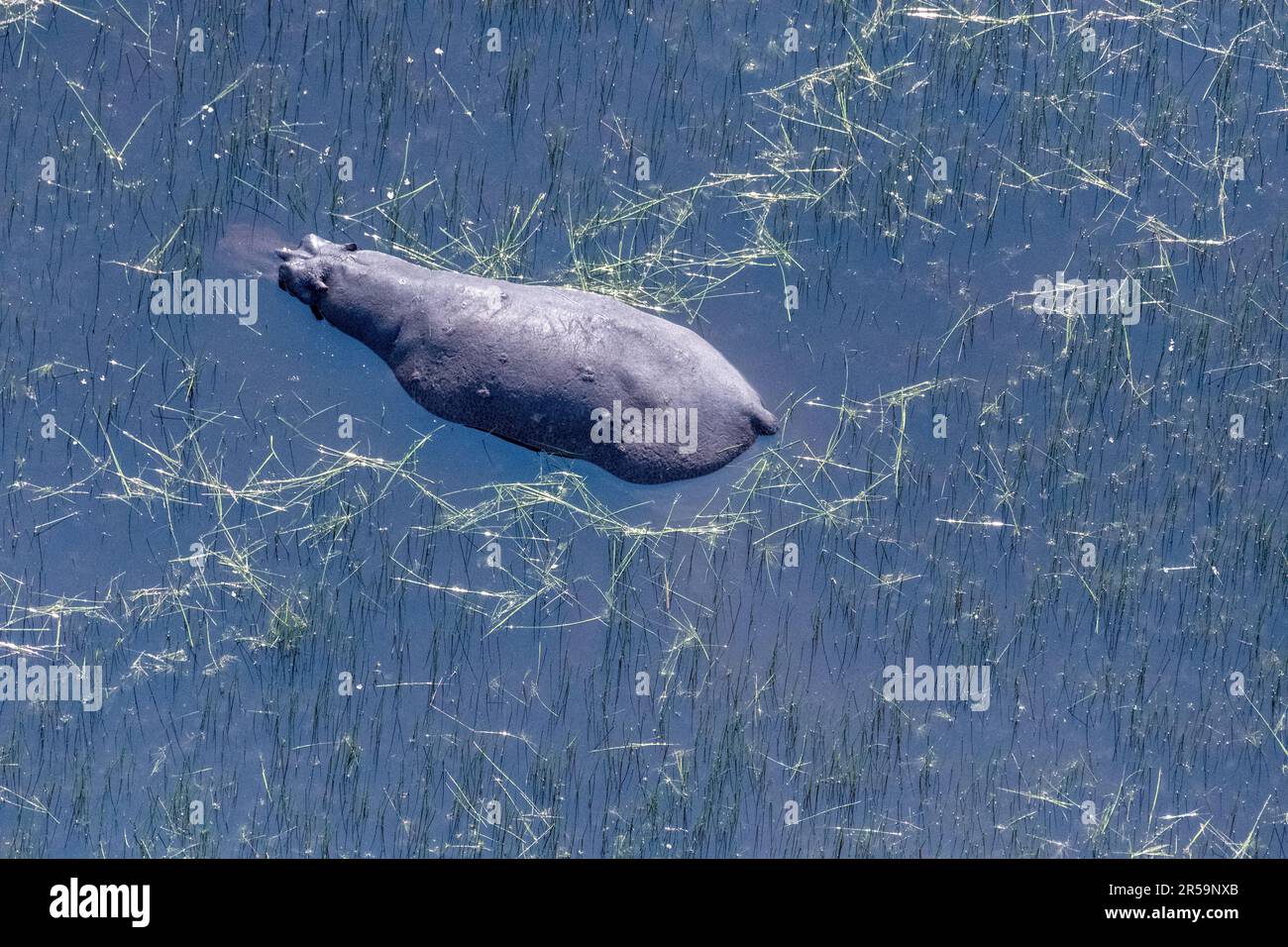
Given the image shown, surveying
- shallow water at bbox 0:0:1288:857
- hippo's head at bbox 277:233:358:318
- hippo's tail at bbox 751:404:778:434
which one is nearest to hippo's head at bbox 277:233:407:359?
hippo's head at bbox 277:233:358:318

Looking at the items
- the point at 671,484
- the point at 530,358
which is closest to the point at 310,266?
the point at 530,358

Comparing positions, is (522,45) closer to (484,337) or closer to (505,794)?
(484,337)

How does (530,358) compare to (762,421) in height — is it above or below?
above

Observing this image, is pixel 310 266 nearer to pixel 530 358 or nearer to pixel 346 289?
pixel 346 289

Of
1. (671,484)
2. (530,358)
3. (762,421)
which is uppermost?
(530,358)

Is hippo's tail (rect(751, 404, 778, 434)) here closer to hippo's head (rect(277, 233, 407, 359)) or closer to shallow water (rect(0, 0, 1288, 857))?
shallow water (rect(0, 0, 1288, 857))

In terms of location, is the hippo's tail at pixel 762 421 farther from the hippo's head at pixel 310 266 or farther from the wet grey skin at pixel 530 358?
the hippo's head at pixel 310 266
